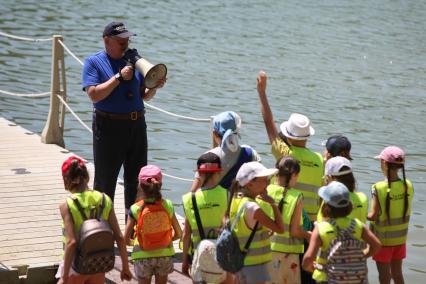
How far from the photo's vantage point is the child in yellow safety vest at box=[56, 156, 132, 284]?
721 cm

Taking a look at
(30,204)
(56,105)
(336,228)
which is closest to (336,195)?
(336,228)

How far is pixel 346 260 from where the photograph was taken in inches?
274

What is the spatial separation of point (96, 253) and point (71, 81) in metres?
14.3

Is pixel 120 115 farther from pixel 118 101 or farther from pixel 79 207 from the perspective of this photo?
pixel 79 207

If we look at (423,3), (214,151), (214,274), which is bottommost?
(423,3)

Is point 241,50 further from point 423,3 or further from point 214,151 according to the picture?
point 214,151

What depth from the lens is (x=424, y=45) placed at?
92.5ft

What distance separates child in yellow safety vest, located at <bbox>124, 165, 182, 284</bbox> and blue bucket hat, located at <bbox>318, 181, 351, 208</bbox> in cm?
132

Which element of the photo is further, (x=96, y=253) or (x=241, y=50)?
(x=241, y=50)

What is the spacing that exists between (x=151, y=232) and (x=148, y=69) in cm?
167

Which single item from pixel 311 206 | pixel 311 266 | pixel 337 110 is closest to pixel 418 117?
pixel 337 110

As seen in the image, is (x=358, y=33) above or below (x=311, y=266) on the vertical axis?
below

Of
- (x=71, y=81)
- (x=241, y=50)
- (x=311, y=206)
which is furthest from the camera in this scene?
(x=241, y=50)

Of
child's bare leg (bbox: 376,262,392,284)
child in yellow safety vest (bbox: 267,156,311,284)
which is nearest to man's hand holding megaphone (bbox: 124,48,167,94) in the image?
child in yellow safety vest (bbox: 267,156,311,284)
